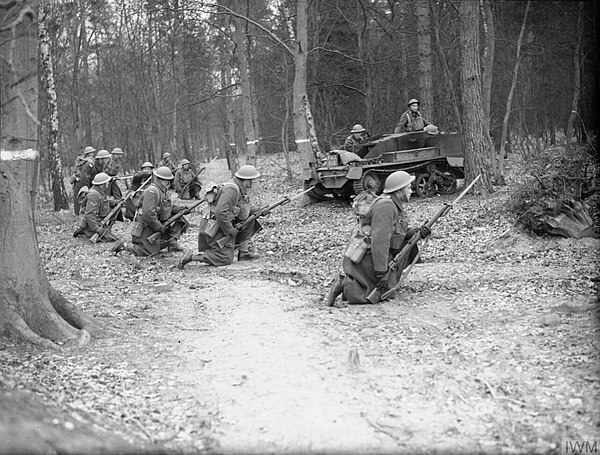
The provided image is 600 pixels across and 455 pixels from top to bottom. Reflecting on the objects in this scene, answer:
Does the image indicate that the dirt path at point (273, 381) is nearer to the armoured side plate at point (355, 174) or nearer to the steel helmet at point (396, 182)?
the steel helmet at point (396, 182)

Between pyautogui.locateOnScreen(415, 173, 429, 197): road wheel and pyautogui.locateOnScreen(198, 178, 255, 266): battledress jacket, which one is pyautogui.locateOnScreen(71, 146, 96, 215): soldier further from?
pyautogui.locateOnScreen(415, 173, 429, 197): road wheel

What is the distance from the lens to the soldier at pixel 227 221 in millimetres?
11781

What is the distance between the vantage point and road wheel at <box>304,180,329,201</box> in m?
18.6

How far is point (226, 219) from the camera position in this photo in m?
11.8

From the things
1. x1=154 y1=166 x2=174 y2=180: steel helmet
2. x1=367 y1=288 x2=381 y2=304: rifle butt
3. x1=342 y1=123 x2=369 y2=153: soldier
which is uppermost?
x1=342 y1=123 x2=369 y2=153: soldier

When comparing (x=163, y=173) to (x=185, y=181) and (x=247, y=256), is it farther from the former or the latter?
(x=185, y=181)

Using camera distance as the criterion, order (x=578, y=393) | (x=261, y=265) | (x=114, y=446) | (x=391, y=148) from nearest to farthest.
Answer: (x=114, y=446) < (x=578, y=393) < (x=261, y=265) < (x=391, y=148)

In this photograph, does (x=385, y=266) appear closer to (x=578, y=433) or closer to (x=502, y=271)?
(x=502, y=271)

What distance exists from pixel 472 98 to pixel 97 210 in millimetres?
8956

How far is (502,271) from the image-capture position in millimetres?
9766

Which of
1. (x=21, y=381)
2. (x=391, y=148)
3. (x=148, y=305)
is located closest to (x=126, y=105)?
(x=391, y=148)

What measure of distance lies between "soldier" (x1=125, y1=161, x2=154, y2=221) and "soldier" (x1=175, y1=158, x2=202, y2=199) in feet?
7.12

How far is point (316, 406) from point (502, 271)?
17.3 ft

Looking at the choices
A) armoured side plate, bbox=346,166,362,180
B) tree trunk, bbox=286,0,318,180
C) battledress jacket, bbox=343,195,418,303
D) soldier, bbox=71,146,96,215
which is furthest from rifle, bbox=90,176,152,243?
battledress jacket, bbox=343,195,418,303
